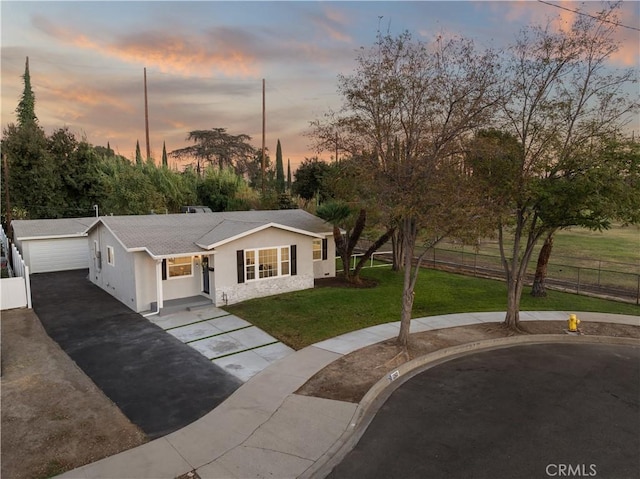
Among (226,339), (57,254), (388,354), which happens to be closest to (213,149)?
(57,254)

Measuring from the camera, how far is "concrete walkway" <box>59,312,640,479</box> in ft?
20.3

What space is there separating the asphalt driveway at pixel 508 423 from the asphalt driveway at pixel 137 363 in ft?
11.9

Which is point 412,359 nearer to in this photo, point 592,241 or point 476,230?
point 476,230

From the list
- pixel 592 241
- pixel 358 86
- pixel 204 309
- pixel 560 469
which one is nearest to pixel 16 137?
pixel 204 309

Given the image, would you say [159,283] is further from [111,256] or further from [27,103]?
[27,103]

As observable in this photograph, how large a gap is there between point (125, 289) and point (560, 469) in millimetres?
15325

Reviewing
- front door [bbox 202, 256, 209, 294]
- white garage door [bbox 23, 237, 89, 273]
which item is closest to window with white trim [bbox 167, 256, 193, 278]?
front door [bbox 202, 256, 209, 294]

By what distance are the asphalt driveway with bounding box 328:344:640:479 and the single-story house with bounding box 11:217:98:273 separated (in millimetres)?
21426

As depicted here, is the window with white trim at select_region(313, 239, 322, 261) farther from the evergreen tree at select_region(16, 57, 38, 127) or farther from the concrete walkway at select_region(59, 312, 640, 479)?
the evergreen tree at select_region(16, 57, 38, 127)

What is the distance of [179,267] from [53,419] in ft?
28.9

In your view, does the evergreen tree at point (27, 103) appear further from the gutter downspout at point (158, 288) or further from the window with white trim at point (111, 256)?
the gutter downspout at point (158, 288)

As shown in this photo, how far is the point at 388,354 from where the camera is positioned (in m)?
11.0

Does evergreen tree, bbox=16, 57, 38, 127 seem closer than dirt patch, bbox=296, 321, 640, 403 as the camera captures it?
No

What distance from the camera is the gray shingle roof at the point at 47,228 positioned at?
23.1m
